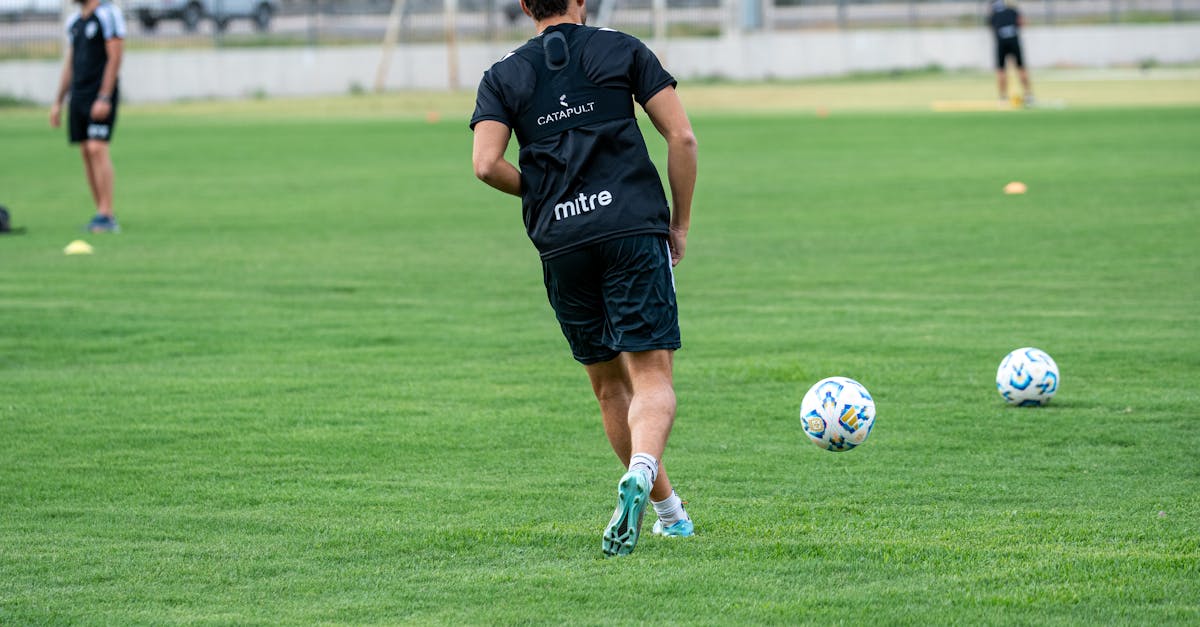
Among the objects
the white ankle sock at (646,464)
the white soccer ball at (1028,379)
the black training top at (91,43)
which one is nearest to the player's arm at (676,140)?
the white ankle sock at (646,464)

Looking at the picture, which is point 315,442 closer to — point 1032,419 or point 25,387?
point 25,387

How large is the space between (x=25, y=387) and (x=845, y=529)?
198 inches

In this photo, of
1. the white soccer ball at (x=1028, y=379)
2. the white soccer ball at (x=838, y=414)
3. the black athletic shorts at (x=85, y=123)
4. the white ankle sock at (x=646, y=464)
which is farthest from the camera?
the black athletic shorts at (x=85, y=123)

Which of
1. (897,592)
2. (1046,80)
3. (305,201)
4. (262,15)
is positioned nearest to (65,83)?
(305,201)

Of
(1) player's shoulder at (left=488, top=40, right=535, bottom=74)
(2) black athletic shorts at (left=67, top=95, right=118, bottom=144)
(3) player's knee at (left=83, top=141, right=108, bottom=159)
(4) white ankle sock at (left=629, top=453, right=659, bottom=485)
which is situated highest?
(1) player's shoulder at (left=488, top=40, right=535, bottom=74)

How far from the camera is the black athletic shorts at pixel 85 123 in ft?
49.2

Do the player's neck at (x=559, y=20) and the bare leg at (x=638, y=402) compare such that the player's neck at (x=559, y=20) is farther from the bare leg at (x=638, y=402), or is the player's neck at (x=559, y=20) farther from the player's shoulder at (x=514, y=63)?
the bare leg at (x=638, y=402)

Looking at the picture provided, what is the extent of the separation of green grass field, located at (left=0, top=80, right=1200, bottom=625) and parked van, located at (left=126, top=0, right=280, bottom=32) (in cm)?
3380

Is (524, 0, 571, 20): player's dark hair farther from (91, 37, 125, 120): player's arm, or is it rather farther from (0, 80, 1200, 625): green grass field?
(91, 37, 125, 120): player's arm

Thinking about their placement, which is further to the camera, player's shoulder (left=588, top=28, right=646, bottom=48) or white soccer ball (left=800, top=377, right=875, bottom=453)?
white soccer ball (left=800, top=377, right=875, bottom=453)

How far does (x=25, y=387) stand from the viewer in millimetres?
8422

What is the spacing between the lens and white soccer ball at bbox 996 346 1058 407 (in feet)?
24.4

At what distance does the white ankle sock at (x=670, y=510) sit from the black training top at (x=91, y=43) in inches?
435

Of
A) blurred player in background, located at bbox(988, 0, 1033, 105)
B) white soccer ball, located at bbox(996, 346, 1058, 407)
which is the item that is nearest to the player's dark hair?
white soccer ball, located at bbox(996, 346, 1058, 407)
